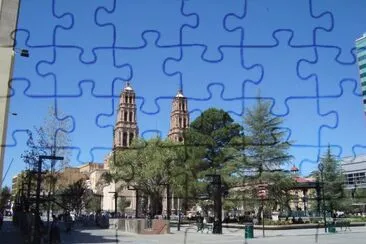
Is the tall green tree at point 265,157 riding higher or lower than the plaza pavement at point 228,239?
higher

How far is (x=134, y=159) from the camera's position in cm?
5622

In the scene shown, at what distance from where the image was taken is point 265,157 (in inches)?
1816

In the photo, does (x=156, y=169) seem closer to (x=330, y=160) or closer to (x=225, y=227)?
(x=225, y=227)

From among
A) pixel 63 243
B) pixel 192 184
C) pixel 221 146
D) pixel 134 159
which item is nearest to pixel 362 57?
pixel 63 243

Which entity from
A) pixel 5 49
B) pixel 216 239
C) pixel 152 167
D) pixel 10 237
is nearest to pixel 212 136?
pixel 152 167

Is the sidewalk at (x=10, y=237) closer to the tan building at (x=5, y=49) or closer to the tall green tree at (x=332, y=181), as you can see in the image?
the tan building at (x=5, y=49)

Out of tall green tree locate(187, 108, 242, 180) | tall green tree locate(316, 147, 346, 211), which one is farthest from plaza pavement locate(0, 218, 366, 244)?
tall green tree locate(187, 108, 242, 180)

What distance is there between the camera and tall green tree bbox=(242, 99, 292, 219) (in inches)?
1781

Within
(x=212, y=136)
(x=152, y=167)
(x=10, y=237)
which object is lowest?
(x=10, y=237)

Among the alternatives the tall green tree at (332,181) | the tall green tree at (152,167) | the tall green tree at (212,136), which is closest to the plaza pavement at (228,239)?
the tall green tree at (332,181)

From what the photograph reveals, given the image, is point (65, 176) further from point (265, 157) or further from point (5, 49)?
point (5, 49)

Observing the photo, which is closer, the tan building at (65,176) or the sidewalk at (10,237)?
the sidewalk at (10,237)

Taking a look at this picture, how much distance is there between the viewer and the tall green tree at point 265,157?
45.2 meters

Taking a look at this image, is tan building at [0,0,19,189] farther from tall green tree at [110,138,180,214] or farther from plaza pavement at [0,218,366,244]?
tall green tree at [110,138,180,214]
